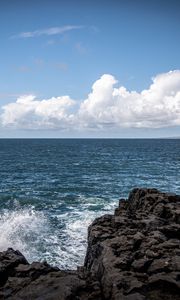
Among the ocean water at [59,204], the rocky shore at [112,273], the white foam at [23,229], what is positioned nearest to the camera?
the rocky shore at [112,273]

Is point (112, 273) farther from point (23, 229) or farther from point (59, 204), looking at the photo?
point (59, 204)

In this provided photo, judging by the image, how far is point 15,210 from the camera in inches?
1681

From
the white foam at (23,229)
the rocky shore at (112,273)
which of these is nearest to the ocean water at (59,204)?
the white foam at (23,229)

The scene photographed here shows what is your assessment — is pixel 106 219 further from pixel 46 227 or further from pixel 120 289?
pixel 46 227

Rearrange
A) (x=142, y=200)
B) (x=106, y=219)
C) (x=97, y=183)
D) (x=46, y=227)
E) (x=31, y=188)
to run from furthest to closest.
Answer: (x=97, y=183) < (x=31, y=188) < (x=46, y=227) < (x=142, y=200) < (x=106, y=219)

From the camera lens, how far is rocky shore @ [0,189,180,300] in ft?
40.8

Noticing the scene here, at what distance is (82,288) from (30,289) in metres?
2.05

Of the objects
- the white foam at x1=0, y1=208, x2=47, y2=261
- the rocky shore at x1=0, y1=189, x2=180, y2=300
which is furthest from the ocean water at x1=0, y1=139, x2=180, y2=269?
the rocky shore at x1=0, y1=189, x2=180, y2=300

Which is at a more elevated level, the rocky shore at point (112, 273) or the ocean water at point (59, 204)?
the rocky shore at point (112, 273)

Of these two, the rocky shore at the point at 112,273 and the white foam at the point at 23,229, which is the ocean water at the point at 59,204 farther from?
the rocky shore at the point at 112,273

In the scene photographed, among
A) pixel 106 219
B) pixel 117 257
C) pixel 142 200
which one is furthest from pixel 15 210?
pixel 117 257

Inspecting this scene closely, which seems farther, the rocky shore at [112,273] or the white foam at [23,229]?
the white foam at [23,229]

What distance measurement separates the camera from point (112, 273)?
13.7m

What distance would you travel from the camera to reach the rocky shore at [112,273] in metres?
12.4
